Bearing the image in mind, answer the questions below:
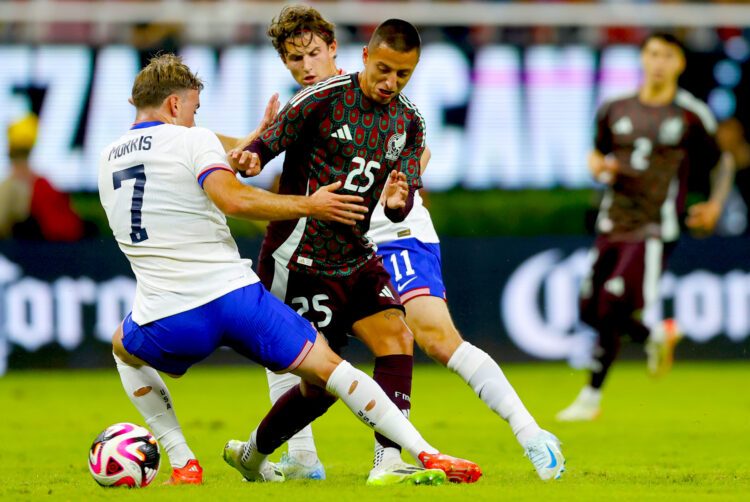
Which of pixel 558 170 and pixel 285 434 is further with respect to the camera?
pixel 558 170

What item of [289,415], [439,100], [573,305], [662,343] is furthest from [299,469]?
[439,100]

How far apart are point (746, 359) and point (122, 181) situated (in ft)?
31.9

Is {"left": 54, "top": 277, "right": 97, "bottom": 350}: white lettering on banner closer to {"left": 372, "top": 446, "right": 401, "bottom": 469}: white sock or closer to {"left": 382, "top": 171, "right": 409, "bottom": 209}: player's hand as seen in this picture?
{"left": 372, "top": 446, "right": 401, "bottom": 469}: white sock

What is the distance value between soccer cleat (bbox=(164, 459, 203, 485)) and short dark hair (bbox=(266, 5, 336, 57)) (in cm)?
223

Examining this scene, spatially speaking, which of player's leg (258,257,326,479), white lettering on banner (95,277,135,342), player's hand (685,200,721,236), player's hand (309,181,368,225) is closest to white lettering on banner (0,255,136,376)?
white lettering on banner (95,277,135,342)

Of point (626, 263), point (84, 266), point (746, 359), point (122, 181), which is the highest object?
point (122, 181)

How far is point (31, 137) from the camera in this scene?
44.0 ft

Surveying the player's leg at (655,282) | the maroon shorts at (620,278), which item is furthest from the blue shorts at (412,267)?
the player's leg at (655,282)

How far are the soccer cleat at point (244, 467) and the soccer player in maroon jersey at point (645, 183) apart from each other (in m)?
4.52

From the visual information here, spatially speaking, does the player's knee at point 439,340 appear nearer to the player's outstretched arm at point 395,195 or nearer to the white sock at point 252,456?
the player's outstretched arm at point 395,195

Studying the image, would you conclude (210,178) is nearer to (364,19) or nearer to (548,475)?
(548,475)

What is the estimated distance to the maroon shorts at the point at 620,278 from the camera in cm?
962

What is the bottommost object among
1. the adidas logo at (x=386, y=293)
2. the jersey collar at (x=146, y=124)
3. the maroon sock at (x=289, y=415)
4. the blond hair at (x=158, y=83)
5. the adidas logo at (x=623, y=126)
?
the maroon sock at (x=289, y=415)

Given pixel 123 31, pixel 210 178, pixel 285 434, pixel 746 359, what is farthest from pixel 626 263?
pixel 123 31
